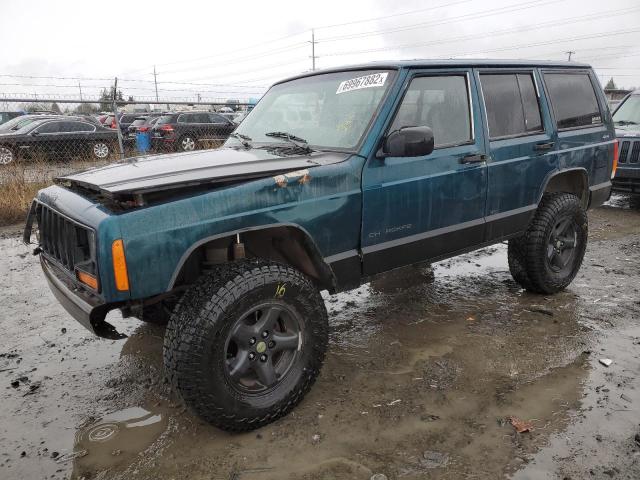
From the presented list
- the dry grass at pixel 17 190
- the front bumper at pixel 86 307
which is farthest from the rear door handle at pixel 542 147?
the dry grass at pixel 17 190

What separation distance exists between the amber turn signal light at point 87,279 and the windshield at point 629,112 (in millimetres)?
9497

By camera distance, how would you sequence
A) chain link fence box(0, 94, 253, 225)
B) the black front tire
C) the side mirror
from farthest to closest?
the black front tire → chain link fence box(0, 94, 253, 225) → the side mirror

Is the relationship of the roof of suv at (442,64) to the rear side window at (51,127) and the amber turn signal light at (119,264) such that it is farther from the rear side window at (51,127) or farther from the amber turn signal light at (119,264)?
the rear side window at (51,127)

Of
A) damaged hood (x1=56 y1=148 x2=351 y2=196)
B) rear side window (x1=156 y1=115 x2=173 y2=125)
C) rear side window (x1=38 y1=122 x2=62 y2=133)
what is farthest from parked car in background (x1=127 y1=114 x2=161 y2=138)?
damaged hood (x1=56 y1=148 x2=351 y2=196)

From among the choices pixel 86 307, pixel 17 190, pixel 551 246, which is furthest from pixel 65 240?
pixel 17 190

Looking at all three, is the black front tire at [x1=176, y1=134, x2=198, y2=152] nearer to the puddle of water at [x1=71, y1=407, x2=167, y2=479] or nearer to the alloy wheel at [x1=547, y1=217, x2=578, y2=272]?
the alloy wheel at [x1=547, y1=217, x2=578, y2=272]

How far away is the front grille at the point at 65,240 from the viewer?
2459 millimetres

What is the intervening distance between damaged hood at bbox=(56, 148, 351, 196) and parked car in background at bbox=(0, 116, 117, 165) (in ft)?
35.8

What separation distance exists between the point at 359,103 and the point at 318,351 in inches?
64.3

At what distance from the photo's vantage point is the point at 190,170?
2.70 m

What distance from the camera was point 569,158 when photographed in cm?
425

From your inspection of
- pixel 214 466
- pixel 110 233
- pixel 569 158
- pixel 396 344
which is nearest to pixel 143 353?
pixel 214 466

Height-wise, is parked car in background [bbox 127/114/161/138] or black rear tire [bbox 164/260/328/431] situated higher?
parked car in background [bbox 127/114/161/138]

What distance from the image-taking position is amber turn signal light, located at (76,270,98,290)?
232 centimetres
